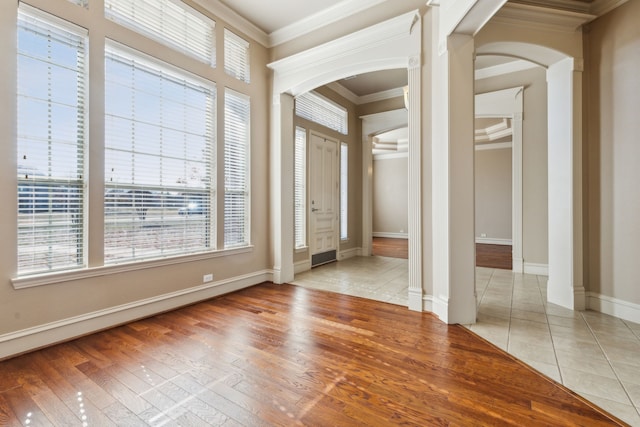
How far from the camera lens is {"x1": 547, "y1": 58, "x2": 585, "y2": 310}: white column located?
123 inches

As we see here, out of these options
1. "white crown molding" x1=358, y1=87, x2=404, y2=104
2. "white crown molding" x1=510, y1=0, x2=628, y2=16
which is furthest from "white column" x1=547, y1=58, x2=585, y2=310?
"white crown molding" x1=358, y1=87, x2=404, y2=104

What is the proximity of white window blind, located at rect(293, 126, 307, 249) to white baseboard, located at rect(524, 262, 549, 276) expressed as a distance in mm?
3714

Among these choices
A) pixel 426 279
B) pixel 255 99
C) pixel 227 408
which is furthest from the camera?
pixel 255 99

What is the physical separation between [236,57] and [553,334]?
4671 millimetres

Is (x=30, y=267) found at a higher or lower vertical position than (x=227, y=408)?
higher

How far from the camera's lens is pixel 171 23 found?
3.18 m

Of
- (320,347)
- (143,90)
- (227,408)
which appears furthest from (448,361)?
(143,90)

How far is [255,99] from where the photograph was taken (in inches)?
164

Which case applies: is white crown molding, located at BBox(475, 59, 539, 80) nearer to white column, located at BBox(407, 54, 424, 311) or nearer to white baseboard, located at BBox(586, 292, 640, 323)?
white column, located at BBox(407, 54, 424, 311)

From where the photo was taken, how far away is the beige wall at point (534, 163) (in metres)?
4.62

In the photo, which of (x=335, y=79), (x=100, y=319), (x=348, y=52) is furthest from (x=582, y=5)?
(x=100, y=319)

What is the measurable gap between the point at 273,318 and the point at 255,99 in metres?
2.99

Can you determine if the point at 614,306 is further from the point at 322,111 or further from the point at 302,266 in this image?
the point at 322,111

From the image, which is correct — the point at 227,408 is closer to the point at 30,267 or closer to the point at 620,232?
the point at 30,267
